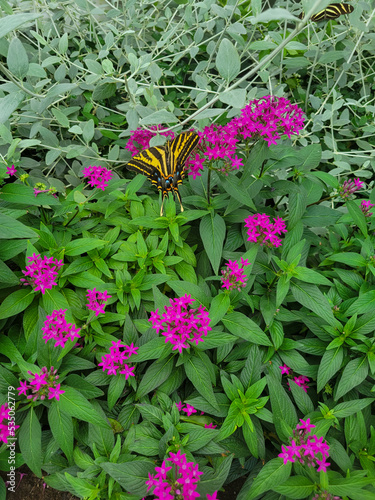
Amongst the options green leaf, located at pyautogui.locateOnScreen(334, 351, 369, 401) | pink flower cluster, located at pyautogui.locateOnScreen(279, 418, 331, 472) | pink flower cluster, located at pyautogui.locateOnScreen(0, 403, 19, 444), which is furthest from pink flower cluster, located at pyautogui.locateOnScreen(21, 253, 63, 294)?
green leaf, located at pyautogui.locateOnScreen(334, 351, 369, 401)

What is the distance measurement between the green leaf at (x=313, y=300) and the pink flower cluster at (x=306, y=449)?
1.28 feet

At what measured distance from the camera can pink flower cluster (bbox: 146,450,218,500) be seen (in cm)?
96

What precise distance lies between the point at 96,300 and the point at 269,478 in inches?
33.8

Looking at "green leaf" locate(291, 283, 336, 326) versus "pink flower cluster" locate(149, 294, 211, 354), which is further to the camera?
"green leaf" locate(291, 283, 336, 326)

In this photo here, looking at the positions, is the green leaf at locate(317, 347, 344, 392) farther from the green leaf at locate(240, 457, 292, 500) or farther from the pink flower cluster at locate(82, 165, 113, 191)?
the pink flower cluster at locate(82, 165, 113, 191)

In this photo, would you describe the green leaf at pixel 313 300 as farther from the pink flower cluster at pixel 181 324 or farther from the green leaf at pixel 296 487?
the green leaf at pixel 296 487

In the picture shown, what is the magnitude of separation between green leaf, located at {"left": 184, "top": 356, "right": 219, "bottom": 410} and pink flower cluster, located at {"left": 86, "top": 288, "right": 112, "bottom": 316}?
15.0 inches

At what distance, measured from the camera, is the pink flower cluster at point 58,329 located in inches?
44.7

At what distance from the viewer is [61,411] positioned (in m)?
1.16

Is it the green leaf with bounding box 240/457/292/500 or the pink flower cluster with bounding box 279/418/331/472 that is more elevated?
the pink flower cluster with bounding box 279/418/331/472

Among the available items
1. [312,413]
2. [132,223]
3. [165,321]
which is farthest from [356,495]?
[132,223]

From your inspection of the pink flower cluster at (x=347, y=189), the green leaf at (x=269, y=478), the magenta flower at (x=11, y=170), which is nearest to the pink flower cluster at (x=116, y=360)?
the green leaf at (x=269, y=478)

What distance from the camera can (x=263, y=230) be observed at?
4.47 feet

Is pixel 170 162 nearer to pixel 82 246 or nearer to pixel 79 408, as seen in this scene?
pixel 82 246
